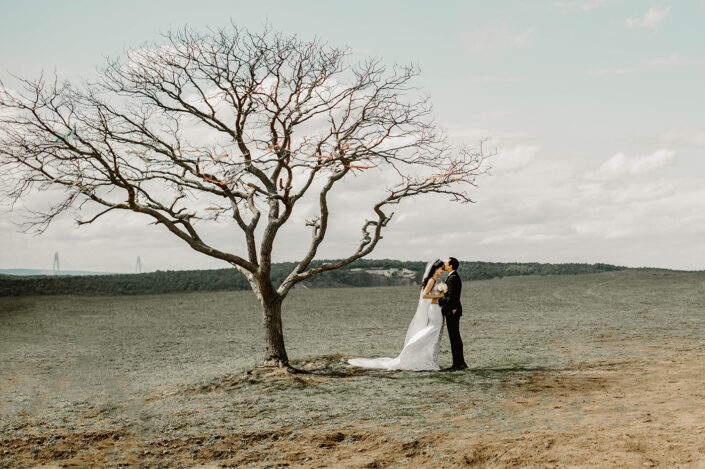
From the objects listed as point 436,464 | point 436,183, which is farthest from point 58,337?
point 436,464

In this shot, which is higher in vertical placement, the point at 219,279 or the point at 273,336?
the point at 219,279

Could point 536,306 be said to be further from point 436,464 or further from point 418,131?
point 436,464

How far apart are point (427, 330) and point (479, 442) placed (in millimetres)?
5898

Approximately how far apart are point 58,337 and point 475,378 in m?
17.0

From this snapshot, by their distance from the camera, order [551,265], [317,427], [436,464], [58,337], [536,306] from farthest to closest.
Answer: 1. [551,265]
2. [536,306]
3. [58,337]
4. [317,427]
5. [436,464]

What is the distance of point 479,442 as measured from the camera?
7398 mm

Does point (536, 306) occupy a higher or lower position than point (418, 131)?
lower

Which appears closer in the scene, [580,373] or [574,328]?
[580,373]

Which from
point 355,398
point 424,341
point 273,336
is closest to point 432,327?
point 424,341

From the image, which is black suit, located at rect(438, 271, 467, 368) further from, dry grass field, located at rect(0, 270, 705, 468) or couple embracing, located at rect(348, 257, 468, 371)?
dry grass field, located at rect(0, 270, 705, 468)

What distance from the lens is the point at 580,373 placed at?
41.5 ft

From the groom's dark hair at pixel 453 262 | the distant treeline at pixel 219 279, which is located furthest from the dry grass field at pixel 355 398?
the distant treeline at pixel 219 279

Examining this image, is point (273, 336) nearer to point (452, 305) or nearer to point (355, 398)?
point (355, 398)

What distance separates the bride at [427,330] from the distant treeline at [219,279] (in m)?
35.9
